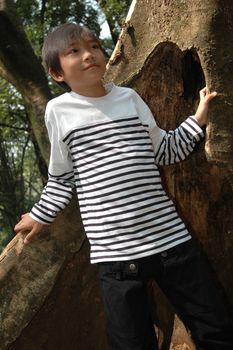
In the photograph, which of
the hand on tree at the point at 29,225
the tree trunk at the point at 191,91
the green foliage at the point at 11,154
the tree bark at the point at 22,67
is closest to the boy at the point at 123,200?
the tree trunk at the point at 191,91

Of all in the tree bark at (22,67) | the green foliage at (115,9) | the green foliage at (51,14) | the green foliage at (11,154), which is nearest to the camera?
the tree bark at (22,67)

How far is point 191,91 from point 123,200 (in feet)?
2.92

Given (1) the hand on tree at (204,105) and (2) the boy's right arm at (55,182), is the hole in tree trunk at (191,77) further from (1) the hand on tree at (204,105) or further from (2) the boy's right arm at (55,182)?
(2) the boy's right arm at (55,182)

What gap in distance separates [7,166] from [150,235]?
54.4 feet

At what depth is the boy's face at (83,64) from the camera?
8.46 ft

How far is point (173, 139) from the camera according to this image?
108 inches

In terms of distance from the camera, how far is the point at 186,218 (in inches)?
128

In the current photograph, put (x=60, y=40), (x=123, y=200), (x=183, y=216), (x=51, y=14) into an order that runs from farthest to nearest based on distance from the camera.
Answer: (x=51, y=14)
(x=183, y=216)
(x=60, y=40)
(x=123, y=200)

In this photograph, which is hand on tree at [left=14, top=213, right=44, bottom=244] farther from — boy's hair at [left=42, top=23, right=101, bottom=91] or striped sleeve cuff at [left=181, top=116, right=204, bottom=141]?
striped sleeve cuff at [left=181, top=116, right=204, bottom=141]

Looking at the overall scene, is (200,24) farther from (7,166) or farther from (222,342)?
(7,166)

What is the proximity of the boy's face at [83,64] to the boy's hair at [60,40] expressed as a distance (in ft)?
0.07

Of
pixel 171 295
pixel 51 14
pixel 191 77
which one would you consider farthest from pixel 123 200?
pixel 51 14

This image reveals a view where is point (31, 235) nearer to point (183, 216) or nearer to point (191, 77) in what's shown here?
point (183, 216)

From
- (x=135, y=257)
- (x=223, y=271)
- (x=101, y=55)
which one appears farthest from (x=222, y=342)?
(x=101, y=55)
